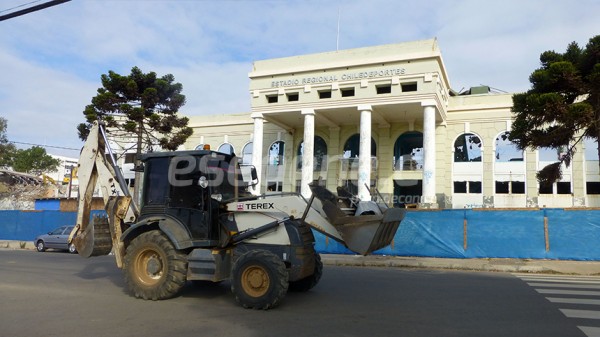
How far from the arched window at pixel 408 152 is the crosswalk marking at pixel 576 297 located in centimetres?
2100

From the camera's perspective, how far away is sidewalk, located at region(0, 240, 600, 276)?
13.6 meters

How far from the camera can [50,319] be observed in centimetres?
661

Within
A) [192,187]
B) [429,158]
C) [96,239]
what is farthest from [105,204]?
[429,158]

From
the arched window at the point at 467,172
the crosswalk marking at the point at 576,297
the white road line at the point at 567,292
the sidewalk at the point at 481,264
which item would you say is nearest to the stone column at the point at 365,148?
the arched window at the point at 467,172

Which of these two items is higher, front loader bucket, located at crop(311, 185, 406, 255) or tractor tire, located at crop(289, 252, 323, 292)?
front loader bucket, located at crop(311, 185, 406, 255)

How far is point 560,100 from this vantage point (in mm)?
15125

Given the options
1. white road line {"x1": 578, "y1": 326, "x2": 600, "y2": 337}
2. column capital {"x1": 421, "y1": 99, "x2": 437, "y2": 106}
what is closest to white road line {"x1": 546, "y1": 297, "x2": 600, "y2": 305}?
white road line {"x1": 578, "y1": 326, "x2": 600, "y2": 337}

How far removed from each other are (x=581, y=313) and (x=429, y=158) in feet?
70.1

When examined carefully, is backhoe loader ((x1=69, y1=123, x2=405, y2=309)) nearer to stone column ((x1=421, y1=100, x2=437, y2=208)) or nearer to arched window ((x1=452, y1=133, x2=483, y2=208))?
stone column ((x1=421, y1=100, x2=437, y2=208))

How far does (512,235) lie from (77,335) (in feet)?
48.9

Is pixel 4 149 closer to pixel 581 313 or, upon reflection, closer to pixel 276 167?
pixel 276 167

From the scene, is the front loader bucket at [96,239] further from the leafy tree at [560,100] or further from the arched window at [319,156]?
the arched window at [319,156]

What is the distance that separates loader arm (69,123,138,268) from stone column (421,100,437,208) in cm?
2110

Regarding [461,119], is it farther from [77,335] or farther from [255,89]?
[77,335]
